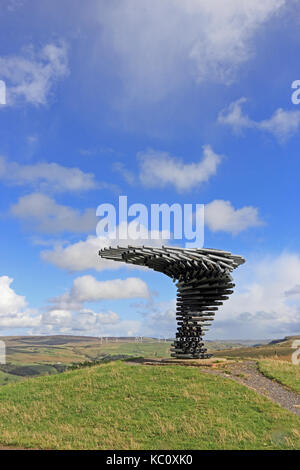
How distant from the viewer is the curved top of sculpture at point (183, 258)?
20.6 m

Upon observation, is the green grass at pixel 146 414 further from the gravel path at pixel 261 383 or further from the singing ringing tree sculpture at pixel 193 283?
the singing ringing tree sculpture at pixel 193 283

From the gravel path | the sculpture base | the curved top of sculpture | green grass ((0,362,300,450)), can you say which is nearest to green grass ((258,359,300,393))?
the gravel path

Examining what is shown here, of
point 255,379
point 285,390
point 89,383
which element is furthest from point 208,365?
point 89,383

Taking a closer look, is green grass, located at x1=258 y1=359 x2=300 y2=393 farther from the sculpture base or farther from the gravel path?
the sculpture base

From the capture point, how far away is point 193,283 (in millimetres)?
22062

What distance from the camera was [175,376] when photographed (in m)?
17.2

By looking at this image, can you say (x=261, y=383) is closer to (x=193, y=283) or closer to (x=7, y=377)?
(x=193, y=283)

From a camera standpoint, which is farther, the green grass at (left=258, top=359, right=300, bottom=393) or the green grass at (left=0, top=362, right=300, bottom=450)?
the green grass at (left=258, top=359, right=300, bottom=393)

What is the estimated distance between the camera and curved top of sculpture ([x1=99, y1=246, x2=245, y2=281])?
2061 centimetres

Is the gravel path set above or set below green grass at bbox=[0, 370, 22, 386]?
above

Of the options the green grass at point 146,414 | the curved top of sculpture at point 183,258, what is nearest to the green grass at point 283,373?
the green grass at point 146,414

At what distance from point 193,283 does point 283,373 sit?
674cm

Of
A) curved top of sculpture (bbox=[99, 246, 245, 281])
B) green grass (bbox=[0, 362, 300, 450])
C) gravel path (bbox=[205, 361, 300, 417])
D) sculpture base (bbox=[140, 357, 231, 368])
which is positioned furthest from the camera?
curved top of sculpture (bbox=[99, 246, 245, 281])

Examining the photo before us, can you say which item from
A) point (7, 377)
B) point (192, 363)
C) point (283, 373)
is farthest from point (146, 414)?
point (7, 377)
